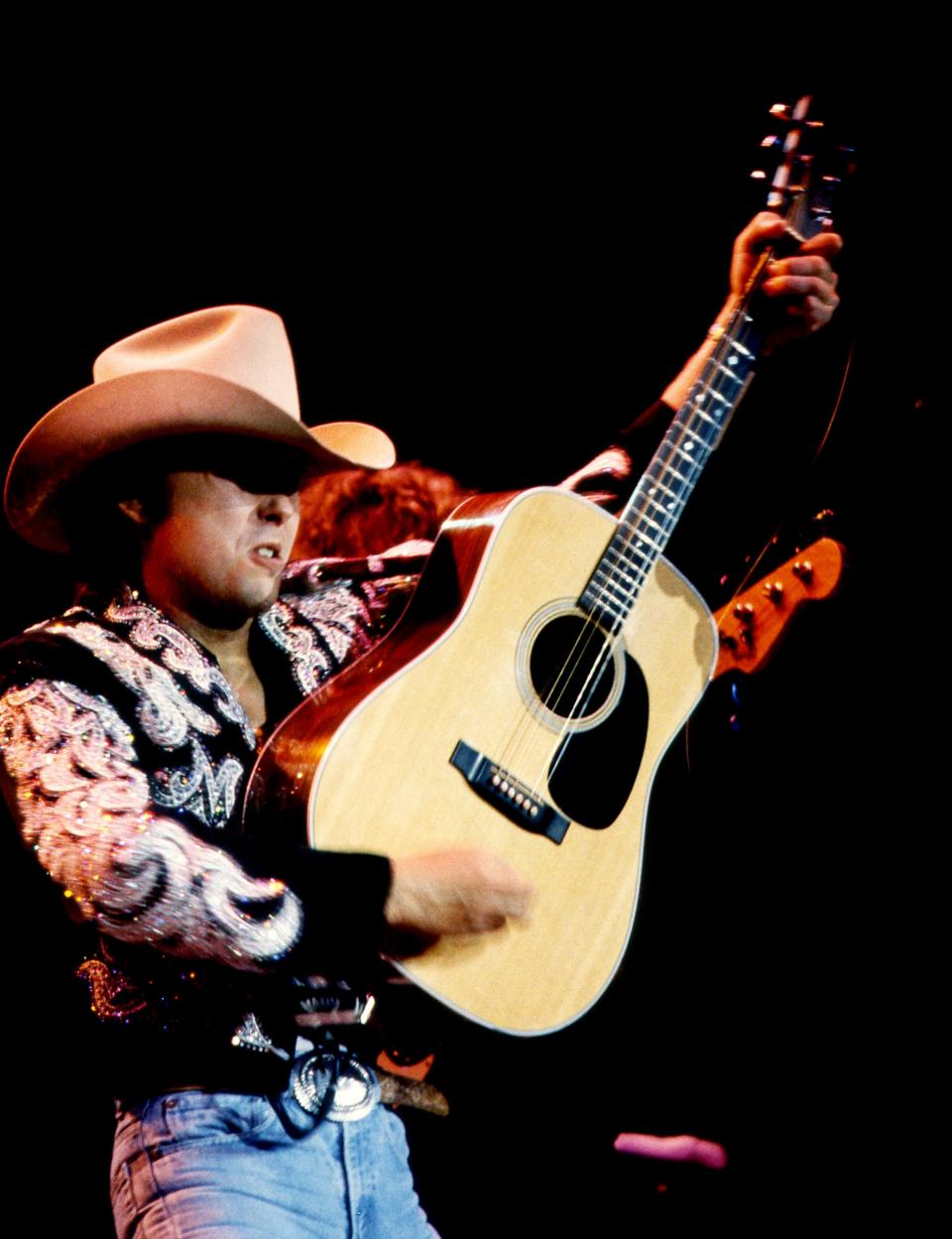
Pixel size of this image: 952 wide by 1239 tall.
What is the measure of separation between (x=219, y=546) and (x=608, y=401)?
257 centimetres

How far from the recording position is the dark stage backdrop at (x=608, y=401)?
10.7ft

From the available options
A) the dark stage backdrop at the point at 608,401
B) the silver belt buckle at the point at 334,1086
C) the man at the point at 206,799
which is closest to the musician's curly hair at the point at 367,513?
the dark stage backdrop at the point at 608,401

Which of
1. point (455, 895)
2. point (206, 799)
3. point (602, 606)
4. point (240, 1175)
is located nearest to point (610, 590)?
point (602, 606)

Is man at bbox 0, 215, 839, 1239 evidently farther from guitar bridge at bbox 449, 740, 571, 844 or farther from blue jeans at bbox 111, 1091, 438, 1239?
guitar bridge at bbox 449, 740, 571, 844

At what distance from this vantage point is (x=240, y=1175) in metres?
1.79

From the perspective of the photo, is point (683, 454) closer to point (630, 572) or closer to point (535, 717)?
point (630, 572)

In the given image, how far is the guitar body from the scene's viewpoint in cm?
170

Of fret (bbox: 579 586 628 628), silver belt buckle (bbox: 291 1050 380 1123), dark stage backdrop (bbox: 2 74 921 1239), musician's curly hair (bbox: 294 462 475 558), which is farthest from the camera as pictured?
musician's curly hair (bbox: 294 462 475 558)

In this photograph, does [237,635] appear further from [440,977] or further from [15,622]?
[15,622]

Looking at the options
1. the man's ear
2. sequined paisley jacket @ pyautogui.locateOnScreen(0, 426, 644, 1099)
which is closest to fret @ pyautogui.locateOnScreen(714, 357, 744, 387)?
sequined paisley jacket @ pyautogui.locateOnScreen(0, 426, 644, 1099)

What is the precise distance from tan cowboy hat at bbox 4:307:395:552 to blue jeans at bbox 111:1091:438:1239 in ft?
4.21

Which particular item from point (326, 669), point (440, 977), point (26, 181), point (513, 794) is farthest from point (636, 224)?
point (440, 977)

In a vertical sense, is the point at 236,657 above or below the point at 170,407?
below

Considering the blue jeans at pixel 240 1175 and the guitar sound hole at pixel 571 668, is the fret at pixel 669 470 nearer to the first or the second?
the guitar sound hole at pixel 571 668
